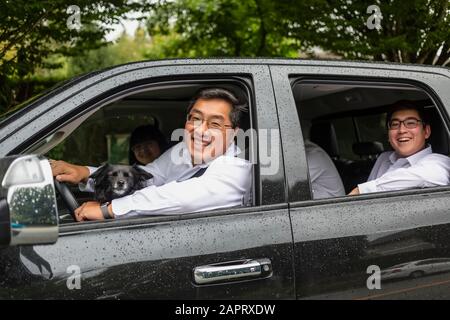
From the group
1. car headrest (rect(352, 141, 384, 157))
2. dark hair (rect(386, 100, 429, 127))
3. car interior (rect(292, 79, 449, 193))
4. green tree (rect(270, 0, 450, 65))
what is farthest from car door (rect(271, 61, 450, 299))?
green tree (rect(270, 0, 450, 65))

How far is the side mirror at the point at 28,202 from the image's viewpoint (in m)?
1.62

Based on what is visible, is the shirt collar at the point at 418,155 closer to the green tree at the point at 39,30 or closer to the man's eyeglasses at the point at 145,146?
the man's eyeglasses at the point at 145,146

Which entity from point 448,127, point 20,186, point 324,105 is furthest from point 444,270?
point 324,105

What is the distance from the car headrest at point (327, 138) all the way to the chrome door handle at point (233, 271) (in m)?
3.13

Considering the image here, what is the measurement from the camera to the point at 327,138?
512 centimetres

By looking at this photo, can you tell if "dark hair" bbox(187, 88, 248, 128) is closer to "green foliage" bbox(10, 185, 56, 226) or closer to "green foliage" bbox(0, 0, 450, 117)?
"green foliage" bbox(10, 185, 56, 226)

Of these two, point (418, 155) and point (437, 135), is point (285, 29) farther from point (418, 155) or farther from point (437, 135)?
point (418, 155)

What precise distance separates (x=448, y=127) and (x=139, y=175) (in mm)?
1662

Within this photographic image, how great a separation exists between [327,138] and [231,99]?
2.64 metres

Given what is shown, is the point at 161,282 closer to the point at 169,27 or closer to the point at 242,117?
the point at 242,117

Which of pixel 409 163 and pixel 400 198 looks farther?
pixel 409 163

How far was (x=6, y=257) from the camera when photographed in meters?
1.82

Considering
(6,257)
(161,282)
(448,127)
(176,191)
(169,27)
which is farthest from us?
(169,27)

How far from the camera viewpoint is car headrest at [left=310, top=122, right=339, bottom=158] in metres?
5.07
